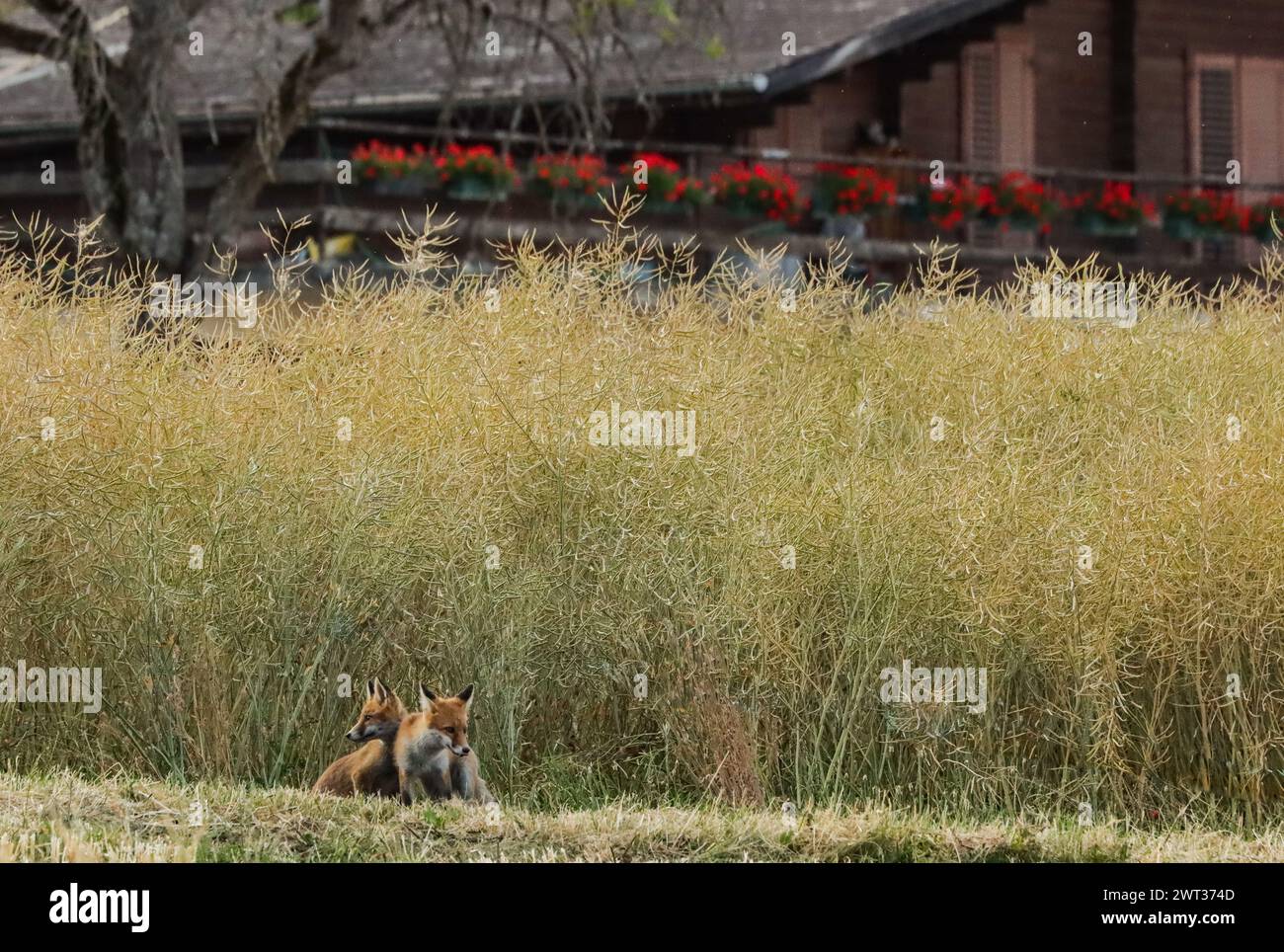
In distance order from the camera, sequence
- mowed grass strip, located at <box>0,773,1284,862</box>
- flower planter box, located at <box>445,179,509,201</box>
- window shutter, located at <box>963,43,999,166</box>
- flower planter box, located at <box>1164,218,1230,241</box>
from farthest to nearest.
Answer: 1. window shutter, located at <box>963,43,999,166</box>
2. flower planter box, located at <box>1164,218,1230,241</box>
3. flower planter box, located at <box>445,179,509,201</box>
4. mowed grass strip, located at <box>0,773,1284,862</box>

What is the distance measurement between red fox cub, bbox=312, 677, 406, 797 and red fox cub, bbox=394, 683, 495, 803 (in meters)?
0.03

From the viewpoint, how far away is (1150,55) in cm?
1761

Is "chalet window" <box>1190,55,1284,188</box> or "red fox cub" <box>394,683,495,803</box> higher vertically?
"chalet window" <box>1190,55,1284,188</box>

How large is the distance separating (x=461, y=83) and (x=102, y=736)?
745 centimetres

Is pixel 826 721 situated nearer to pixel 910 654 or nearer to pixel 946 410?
pixel 910 654

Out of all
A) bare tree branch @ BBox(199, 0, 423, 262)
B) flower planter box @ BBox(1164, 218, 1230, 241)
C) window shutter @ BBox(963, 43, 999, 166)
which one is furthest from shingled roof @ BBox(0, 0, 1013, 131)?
flower planter box @ BBox(1164, 218, 1230, 241)

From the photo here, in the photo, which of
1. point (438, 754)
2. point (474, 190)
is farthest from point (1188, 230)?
point (438, 754)

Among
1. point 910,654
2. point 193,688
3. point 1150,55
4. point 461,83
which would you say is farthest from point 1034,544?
point 1150,55

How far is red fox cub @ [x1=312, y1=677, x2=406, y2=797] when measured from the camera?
514 centimetres

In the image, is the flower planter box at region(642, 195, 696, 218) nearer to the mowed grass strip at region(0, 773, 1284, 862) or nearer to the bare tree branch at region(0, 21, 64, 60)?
the bare tree branch at region(0, 21, 64, 60)

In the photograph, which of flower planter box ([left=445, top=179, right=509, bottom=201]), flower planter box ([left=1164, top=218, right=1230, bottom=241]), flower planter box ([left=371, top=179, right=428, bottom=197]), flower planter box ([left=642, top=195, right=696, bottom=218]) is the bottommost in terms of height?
flower planter box ([left=1164, top=218, right=1230, bottom=241])

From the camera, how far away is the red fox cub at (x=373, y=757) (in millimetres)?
5137

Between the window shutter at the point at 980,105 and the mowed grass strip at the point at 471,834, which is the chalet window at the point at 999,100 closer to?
the window shutter at the point at 980,105

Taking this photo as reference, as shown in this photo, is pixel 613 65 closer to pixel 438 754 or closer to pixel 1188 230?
pixel 1188 230
